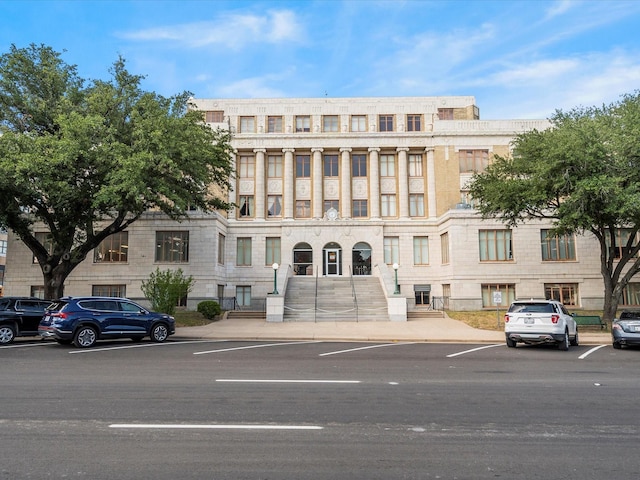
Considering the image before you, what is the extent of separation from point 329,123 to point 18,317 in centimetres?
3309

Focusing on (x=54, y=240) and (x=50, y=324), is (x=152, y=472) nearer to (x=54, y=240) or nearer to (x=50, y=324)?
(x=50, y=324)

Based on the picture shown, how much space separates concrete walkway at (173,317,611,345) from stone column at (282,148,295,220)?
15331 millimetres

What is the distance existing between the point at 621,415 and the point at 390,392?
3.67m

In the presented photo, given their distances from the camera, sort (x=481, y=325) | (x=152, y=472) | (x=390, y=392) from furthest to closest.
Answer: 1. (x=481, y=325)
2. (x=390, y=392)
3. (x=152, y=472)

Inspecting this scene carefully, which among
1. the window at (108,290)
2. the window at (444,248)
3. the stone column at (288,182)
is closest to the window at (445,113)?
the window at (444,248)

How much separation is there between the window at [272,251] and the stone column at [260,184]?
2345 millimetres

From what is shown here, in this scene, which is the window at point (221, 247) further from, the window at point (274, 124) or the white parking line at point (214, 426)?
the white parking line at point (214, 426)

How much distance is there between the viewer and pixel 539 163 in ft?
81.4

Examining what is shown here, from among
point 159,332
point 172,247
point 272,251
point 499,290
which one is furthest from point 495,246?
point 159,332

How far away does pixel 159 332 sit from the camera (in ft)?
62.1

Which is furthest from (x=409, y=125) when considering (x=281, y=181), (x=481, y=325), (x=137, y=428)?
(x=137, y=428)

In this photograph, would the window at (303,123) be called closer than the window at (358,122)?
No

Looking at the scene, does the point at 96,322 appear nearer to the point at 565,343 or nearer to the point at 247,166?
the point at 565,343

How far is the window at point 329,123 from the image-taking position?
4538cm
